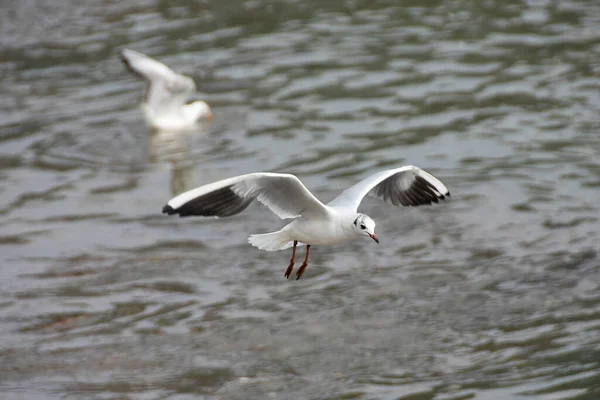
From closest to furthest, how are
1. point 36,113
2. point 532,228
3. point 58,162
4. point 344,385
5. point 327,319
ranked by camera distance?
1. point 344,385
2. point 327,319
3. point 532,228
4. point 58,162
5. point 36,113

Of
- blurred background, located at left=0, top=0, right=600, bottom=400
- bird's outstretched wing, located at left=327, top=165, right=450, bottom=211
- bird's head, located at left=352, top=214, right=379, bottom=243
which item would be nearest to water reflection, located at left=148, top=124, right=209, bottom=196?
blurred background, located at left=0, top=0, right=600, bottom=400

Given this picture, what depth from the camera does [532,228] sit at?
429 inches

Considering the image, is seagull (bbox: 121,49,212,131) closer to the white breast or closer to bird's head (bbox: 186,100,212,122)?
bird's head (bbox: 186,100,212,122)

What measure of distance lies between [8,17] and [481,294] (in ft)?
39.8

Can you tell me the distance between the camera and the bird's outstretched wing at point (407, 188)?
26.2 feet

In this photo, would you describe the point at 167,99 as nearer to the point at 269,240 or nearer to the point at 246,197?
the point at 269,240

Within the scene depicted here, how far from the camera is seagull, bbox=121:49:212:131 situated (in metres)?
13.8

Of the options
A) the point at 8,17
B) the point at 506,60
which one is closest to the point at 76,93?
the point at 8,17

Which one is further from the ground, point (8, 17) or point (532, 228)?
point (8, 17)

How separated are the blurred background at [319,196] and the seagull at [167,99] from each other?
0.25 metres

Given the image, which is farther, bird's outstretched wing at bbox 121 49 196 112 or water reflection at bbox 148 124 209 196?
bird's outstretched wing at bbox 121 49 196 112

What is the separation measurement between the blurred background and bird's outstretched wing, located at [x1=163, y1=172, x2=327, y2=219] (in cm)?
166

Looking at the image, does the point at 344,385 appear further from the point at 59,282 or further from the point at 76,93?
the point at 76,93

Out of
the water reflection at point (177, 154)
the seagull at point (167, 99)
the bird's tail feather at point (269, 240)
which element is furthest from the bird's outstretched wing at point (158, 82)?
the bird's tail feather at point (269, 240)
